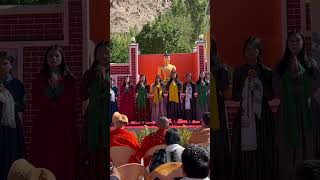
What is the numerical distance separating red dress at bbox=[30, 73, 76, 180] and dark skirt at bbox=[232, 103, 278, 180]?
1.82m

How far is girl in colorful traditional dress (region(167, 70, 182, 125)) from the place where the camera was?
1759 cm

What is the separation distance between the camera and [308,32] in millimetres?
5695

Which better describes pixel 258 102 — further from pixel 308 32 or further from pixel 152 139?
pixel 152 139

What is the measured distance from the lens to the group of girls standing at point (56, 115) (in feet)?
18.9

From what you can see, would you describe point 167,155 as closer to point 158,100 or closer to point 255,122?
point 255,122

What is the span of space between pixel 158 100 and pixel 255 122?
1225cm

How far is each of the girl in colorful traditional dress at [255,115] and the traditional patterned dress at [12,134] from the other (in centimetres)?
236

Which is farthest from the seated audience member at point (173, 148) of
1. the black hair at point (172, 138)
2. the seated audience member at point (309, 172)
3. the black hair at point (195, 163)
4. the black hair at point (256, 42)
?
the seated audience member at point (309, 172)

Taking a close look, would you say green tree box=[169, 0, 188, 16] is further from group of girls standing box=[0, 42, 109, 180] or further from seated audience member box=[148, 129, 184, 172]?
group of girls standing box=[0, 42, 109, 180]

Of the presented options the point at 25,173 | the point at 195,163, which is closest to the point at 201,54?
the point at 195,163

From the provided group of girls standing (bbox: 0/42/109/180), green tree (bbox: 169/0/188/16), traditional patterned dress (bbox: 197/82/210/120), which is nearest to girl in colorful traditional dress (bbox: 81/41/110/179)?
group of girls standing (bbox: 0/42/109/180)

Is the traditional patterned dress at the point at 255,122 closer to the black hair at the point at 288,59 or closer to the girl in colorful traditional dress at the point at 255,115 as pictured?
the girl in colorful traditional dress at the point at 255,115

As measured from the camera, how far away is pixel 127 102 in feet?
59.8

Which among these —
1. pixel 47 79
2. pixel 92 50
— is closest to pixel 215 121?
pixel 92 50
